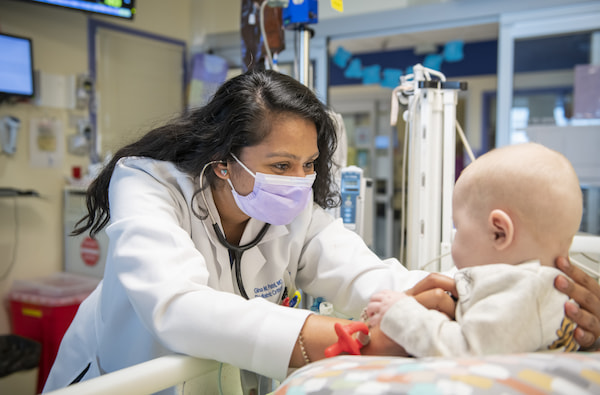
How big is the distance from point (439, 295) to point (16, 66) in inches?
139

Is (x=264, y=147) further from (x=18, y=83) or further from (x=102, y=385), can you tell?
(x=18, y=83)

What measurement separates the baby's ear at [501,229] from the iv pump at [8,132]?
353cm

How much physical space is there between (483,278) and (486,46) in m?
5.47

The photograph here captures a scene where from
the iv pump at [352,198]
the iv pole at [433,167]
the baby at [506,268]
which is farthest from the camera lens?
the iv pump at [352,198]

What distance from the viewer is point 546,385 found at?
0.50 metres

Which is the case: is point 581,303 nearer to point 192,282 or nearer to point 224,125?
point 192,282

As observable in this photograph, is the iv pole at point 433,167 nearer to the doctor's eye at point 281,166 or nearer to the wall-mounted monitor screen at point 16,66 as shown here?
the doctor's eye at point 281,166

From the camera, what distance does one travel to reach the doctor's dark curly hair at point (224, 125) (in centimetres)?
109

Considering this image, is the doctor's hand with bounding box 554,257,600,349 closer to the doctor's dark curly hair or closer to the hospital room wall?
the doctor's dark curly hair

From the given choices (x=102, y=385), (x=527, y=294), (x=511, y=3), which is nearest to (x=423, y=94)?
(x=527, y=294)

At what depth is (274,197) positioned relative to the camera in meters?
1.12

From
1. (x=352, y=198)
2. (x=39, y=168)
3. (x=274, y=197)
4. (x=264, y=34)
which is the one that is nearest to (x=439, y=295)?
(x=274, y=197)

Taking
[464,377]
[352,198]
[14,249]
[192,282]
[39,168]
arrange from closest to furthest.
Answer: [464,377], [192,282], [352,198], [14,249], [39,168]

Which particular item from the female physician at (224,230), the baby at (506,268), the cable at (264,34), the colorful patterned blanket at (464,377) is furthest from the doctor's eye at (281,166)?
the cable at (264,34)
